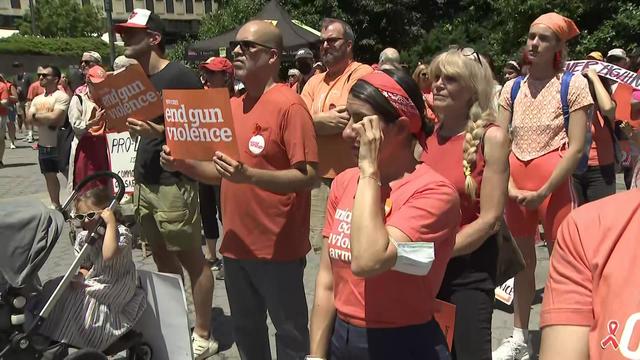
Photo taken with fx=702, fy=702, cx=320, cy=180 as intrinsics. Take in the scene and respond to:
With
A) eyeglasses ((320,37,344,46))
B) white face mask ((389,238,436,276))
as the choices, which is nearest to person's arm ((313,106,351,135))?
eyeglasses ((320,37,344,46))

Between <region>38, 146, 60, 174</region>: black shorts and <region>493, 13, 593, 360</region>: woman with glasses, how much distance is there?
19.9 ft

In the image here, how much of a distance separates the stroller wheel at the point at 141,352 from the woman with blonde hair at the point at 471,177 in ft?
6.46

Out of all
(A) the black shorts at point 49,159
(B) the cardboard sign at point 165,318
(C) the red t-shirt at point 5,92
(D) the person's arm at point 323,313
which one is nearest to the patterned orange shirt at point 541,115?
(D) the person's arm at point 323,313

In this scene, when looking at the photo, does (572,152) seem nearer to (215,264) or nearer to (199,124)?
(199,124)

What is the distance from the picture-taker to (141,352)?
404 cm

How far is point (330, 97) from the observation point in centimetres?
453

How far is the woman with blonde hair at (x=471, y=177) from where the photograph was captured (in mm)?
2764

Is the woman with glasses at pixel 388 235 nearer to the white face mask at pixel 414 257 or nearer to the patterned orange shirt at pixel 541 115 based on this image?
the white face mask at pixel 414 257

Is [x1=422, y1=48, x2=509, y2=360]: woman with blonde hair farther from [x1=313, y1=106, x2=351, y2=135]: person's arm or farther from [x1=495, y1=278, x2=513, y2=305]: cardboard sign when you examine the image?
[x1=495, y1=278, x2=513, y2=305]: cardboard sign

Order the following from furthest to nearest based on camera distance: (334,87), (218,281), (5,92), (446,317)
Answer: (5,92) < (218,281) < (334,87) < (446,317)

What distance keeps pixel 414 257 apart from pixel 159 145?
2.51 m

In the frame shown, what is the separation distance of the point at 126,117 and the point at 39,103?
4.85m

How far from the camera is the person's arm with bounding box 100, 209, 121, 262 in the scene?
378cm

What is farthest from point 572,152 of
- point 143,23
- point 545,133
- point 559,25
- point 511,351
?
point 143,23
